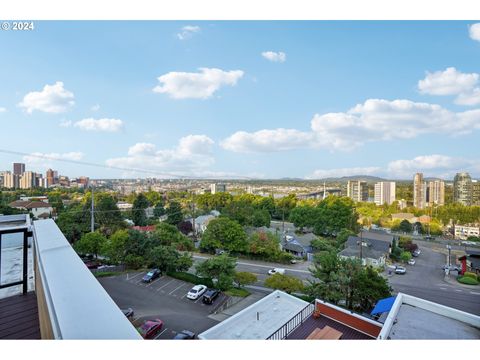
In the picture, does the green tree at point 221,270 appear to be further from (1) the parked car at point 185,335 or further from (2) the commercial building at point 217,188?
(2) the commercial building at point 217,188

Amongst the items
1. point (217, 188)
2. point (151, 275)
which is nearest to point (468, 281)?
point (151, 275)

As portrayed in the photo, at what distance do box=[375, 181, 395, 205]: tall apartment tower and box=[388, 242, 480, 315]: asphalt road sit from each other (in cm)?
621

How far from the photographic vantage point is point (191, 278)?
6.55m

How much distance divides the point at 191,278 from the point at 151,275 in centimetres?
99

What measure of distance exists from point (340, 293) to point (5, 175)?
11.5m

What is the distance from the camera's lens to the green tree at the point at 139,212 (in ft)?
40.8

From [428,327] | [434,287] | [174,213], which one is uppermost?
[428,327]

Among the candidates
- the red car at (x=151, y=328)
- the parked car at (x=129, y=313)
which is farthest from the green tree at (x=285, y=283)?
the parked car at (x=129, y=313)

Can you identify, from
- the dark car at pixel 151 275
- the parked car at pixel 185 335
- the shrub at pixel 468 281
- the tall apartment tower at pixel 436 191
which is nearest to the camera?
the parked car at pixel 185 335

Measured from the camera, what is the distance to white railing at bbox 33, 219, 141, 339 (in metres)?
0.80

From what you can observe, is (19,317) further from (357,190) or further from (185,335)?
(357,190)

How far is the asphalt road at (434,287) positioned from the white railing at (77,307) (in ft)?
23.1

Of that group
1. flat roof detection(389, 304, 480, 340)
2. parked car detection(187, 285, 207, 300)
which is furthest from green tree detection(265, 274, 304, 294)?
flat roof detection(389, 304, 480, 340)
